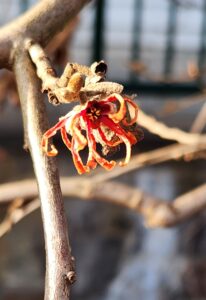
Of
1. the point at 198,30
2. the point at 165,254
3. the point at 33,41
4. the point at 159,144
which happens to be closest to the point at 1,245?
the point at 165,254

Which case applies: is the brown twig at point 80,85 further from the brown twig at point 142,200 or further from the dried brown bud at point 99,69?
the brown twig at point 142,200

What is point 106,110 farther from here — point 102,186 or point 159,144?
point 159,144

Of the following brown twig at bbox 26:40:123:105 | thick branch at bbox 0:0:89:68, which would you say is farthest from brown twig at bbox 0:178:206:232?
brown twig at bbox 26:40:123:105

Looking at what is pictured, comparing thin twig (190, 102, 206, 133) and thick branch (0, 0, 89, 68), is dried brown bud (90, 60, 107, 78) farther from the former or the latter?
thin twig (190, 102, 206, 133)

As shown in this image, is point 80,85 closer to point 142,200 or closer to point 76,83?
point 76,83

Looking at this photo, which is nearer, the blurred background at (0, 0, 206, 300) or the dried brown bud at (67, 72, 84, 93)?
the dried brown bud at (67, 72, 84, 93)

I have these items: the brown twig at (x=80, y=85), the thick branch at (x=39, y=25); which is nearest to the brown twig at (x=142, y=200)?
the thick branch at (x=39, y=25)
